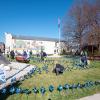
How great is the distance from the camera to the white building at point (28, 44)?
93750mm

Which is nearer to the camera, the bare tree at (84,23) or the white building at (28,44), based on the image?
the bare tree at (84,23)

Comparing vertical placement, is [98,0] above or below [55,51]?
above

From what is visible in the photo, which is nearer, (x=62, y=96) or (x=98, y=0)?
(x=62, y=96)

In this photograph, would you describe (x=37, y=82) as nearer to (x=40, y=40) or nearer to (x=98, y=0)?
(x=98, y=0)

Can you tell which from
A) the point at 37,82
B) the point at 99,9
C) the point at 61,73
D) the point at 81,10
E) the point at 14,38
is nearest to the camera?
the point at 37,82

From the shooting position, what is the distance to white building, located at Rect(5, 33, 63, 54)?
93.8 meters

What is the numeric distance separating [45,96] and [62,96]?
82 centimetres

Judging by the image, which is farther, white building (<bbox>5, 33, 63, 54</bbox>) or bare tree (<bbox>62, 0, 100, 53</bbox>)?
white building (<bbox>5, 33, 63, 54</bbox>)

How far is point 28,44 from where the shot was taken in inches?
3787

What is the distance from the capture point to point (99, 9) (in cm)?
5266

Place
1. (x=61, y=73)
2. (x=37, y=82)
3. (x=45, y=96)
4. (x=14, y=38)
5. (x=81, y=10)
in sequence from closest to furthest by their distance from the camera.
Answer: (x=45, y=96) < (x=37, y=82) < (x=61, y=73) < (x=81, y=10) < (x=14, y=38)

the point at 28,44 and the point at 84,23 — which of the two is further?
the point at 28,44

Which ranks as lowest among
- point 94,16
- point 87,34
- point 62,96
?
point 62,96

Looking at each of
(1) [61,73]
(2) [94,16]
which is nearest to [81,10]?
(2) [94,16]
